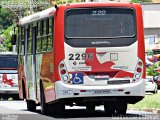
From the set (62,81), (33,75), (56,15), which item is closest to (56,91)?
(62,81)

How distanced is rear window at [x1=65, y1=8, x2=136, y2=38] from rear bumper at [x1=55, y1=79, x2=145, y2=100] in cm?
149

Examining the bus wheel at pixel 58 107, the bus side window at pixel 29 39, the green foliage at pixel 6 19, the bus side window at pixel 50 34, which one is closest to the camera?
the bus side window at pixel 50 34

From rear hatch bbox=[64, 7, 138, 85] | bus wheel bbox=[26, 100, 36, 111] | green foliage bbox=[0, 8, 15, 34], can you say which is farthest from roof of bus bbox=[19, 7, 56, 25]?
green foliage bbox=[0, 8, 15, 34]

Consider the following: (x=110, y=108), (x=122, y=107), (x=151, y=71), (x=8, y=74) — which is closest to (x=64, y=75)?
(x=122, y=107)

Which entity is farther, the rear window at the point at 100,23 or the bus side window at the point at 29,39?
the bus side window at the point at 29,39

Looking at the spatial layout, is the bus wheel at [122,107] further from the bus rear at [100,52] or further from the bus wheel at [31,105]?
the bus wheel at [31,105]

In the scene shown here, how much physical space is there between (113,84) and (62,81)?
4.95 ft

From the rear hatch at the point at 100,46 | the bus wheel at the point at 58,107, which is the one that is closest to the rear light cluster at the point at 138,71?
the rear hatch at the point at 100,46

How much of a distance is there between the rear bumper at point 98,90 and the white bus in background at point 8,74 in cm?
2281

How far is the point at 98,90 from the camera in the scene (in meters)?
24.9

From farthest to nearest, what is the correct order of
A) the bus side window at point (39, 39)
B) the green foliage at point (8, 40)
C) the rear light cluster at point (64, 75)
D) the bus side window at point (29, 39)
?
the green foliage at point (8, 40) → the bus side window at point (29, 39) → the bus side window at point (39, 39) → the rear light cluster at point (64, 75)

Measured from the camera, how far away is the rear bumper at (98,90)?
24.8 meters

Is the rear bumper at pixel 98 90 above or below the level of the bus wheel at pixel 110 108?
above

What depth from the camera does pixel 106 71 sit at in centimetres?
2508
